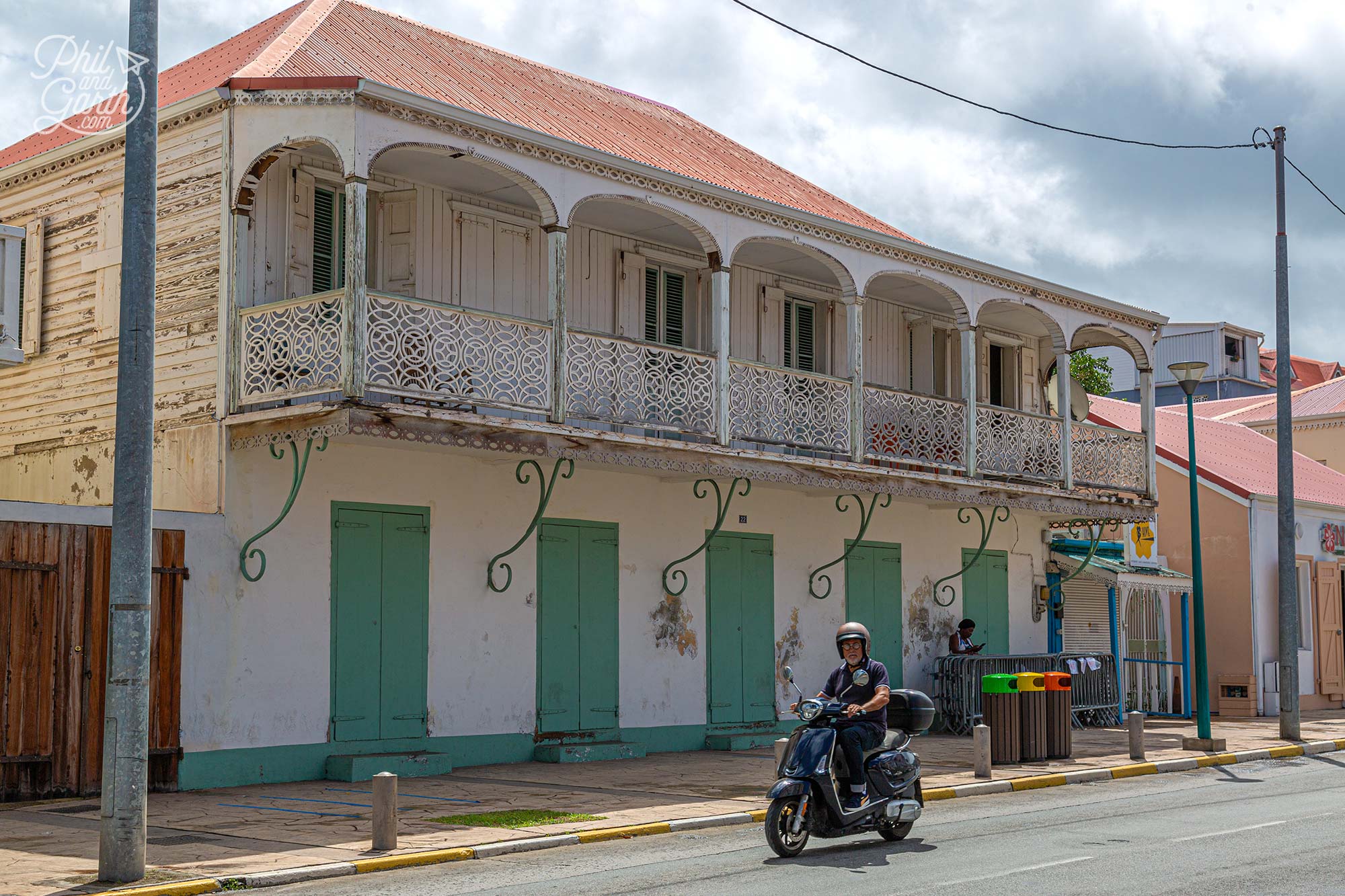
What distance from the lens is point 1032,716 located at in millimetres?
16391

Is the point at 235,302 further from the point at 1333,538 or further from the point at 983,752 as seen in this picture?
the point at 1333,538

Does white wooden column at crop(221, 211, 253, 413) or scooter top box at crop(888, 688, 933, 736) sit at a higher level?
white wooden column at crop(221, 211, 253, 413)

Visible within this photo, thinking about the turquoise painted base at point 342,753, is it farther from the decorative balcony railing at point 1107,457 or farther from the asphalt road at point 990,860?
the decorative balcony railing at point 1107,457

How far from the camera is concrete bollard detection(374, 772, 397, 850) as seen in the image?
1002 cm

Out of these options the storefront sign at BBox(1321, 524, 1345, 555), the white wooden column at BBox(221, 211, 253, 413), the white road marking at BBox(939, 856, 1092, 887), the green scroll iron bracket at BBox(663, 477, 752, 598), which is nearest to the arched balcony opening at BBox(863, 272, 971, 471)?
the green scroll iron bracket at BBox(663, 477, 752, 598)

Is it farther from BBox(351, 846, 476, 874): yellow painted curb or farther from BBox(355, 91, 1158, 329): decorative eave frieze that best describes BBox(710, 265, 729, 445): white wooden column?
BBox(351, 846, 476, 874): yellow painted curb

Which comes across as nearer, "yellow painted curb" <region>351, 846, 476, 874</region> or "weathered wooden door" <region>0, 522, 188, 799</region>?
"yellow painted curb" <region>351, 846, 476, 874</region>

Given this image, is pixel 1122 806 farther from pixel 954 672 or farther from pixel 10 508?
pixel 10 508

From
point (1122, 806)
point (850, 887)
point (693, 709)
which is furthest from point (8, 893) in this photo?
point (693, 709)

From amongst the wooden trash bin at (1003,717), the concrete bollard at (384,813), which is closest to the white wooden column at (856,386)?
the wooden trash bin at (1003,717)

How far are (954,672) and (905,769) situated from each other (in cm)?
1045

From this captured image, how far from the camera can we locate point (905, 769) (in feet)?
34.8

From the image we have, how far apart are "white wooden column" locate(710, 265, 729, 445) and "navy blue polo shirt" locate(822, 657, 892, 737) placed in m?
5.86

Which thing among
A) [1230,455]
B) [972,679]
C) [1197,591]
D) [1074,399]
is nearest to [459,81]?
A: [972,679]
